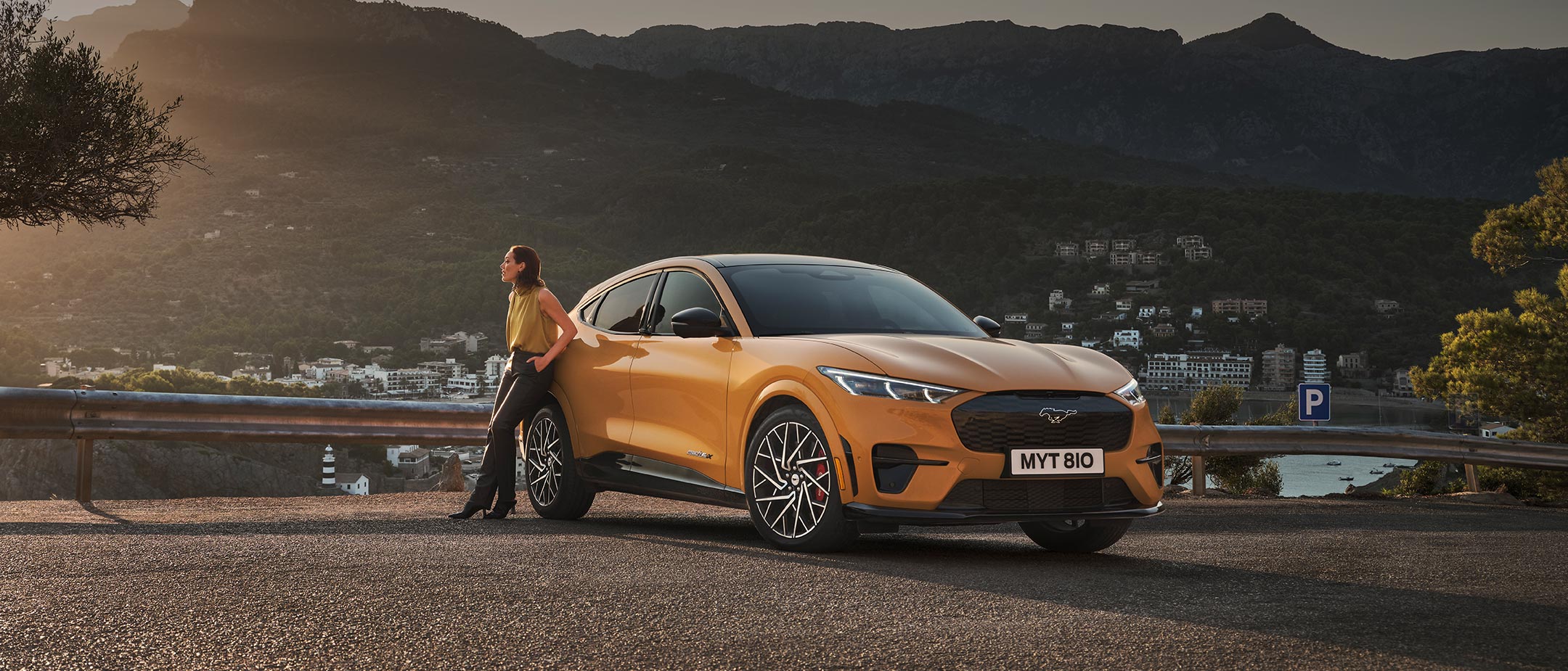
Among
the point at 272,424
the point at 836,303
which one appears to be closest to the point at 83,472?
the point at 272,424

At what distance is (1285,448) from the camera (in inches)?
518

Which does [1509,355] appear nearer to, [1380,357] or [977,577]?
[977,577]

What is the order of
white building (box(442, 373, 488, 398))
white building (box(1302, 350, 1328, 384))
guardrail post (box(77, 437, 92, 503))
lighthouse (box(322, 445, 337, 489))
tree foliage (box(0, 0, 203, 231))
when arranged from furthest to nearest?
white building (box(1302, 350, 1328, 384)) → white building (box(442, 373, 488, 398)) → lighthouse (box(322, 445, 337, 489)) → tree foliage (box(0, 0, 203, 231)) → guardrail post (box(77, 437, 92, 503))

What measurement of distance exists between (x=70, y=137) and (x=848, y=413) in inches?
649

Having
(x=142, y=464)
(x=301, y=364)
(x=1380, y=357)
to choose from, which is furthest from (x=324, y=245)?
(x=142, y=464)

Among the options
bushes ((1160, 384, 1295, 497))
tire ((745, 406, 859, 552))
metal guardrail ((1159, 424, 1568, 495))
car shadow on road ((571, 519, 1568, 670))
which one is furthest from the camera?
bushes ((1160, 384, 1295, 497))

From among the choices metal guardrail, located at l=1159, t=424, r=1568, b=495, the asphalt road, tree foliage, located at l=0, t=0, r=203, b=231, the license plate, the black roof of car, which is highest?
tree foliage, located at l=0, t=0, r=203, b=231

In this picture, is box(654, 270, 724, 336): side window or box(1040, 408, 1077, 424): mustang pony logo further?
box(654, 270, 724, 336): side window

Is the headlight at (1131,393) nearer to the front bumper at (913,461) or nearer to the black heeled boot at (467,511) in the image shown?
the front bumper at (913,461)

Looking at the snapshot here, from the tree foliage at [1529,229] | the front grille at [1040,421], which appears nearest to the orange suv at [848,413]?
the front grille at [1040,421]

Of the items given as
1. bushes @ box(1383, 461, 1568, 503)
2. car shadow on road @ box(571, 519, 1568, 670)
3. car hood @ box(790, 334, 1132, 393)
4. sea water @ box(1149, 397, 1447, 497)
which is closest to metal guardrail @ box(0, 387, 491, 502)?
car shadow on road @ box(571, 519, 1568, 670)

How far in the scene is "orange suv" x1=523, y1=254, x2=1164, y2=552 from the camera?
611 centimetres

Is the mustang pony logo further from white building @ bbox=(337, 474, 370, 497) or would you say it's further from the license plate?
white building @ bbox=(337, 474, 370, 497)

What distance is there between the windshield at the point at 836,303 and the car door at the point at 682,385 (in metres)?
0.20
